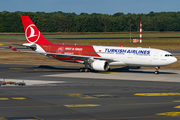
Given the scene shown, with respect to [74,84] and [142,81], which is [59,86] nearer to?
[74,84]

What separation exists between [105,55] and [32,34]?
49.1ft

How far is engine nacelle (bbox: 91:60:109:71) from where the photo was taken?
44050 mm

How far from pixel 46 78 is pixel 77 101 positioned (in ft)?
51.7

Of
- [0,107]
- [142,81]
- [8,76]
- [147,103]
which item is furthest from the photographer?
[8,76]

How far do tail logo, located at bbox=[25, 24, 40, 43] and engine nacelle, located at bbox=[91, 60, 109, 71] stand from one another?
13.8 m

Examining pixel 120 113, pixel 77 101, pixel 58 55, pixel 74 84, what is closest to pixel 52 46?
pixel 58 55

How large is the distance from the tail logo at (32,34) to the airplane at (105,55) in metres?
0.19

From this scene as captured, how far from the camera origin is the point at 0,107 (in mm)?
22875

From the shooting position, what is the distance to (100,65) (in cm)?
4416

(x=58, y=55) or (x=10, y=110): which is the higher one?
(x=58, y=55)

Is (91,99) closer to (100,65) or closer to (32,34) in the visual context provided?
(100,65)

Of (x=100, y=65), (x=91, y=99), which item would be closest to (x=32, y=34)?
(x=100, y=65)

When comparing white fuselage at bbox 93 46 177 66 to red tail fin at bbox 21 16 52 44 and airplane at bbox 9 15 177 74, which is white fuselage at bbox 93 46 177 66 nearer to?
airplane at bbox 9 15 177 74

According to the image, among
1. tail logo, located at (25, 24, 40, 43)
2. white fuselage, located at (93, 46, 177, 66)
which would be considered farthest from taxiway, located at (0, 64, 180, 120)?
tail logo, located at (25, 24, 40, 43)
